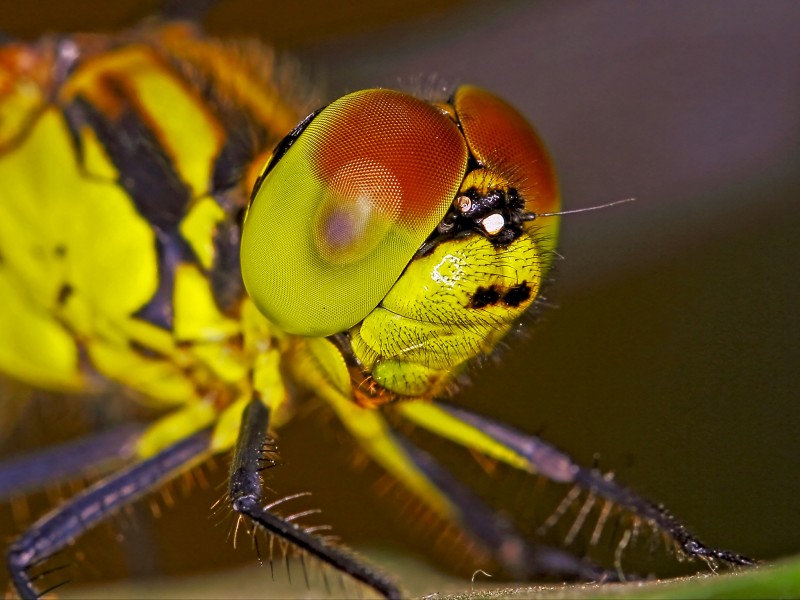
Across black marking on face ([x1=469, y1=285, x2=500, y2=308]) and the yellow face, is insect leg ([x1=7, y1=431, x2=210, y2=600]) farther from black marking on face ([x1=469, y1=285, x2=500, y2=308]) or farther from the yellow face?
black marking on face ([x1=469, y1=285, x2=500, y2=308])

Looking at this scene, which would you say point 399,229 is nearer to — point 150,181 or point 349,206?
point 349,206

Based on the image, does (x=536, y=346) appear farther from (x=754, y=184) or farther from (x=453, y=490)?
(x=754, y=184)

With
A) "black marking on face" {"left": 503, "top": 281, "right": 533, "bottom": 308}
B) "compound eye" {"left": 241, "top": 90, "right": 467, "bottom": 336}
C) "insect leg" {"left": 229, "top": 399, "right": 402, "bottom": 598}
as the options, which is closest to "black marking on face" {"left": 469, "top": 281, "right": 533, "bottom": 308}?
"black marking on face" {"left": 503, "top": 281, "right": 533, "bottom": 308}

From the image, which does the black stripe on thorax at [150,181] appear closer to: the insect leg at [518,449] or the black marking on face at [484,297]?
the insect leg at [518,449]

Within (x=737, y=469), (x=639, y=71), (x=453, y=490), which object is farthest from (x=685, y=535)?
(x=639, y=71)

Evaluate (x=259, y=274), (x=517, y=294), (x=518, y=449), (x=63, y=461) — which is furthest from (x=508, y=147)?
(x=63, y=461)

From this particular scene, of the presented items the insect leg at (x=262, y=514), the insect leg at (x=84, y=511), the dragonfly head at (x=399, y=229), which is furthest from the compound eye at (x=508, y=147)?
the insect leg at (x=84, y=511)

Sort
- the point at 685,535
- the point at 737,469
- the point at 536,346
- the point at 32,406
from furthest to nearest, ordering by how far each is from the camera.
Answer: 1. the point at 32,406
2. the point at 536,346
3. the point at 737,469
4. the point at 685,535
